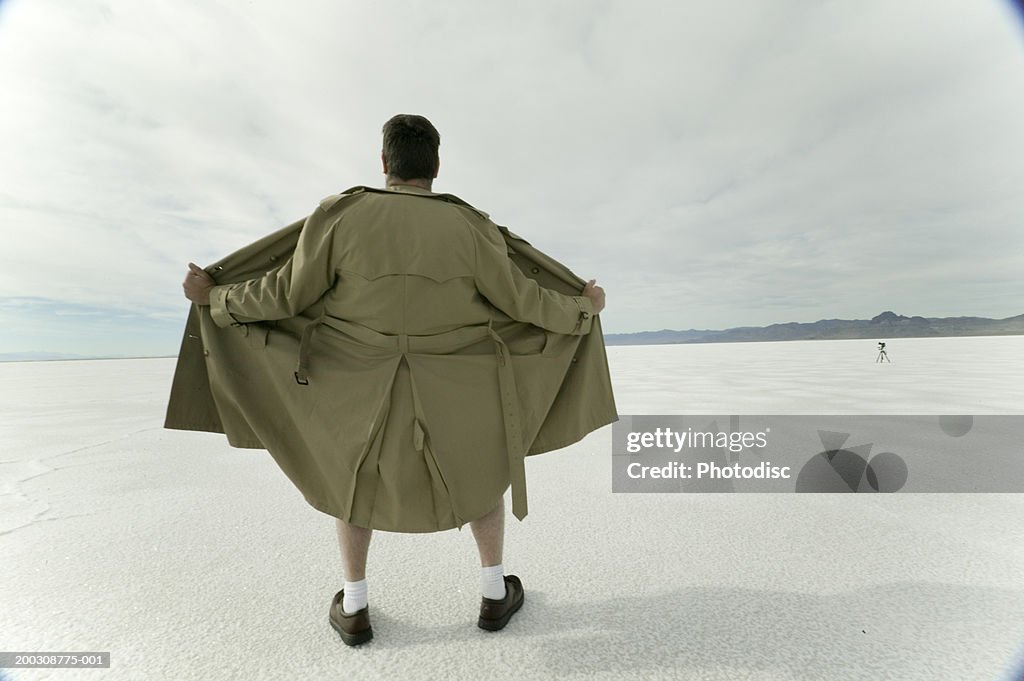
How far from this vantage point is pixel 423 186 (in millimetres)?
1604

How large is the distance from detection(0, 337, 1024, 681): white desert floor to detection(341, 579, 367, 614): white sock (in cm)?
10

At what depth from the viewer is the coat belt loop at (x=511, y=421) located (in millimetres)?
1567

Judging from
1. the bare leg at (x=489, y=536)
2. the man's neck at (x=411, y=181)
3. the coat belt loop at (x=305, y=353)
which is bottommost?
the bare leg at (x=489, y=536)

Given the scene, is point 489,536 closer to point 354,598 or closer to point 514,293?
point 354,598

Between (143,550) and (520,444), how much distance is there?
1.71m

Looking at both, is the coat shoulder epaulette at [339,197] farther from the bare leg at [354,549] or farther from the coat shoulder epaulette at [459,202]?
the bare leg at [354,549]

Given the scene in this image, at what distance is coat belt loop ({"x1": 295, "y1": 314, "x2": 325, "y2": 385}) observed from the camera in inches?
59.3

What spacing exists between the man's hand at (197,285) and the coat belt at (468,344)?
15.6 inches

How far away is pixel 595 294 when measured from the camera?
1879mm

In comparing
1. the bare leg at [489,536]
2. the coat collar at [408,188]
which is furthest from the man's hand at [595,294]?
the bare leg at [489,536]

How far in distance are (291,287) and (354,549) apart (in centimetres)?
85

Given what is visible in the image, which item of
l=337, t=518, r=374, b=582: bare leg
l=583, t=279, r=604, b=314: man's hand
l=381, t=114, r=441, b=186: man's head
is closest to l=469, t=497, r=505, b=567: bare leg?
l=337, t=518, r=374, b=582: bare leg

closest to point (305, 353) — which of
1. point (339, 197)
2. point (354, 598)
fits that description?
point (339, 197)

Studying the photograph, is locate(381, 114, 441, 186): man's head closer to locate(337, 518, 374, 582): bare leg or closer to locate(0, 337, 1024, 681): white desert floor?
locate(337, 518, 374, 582): bare leg
